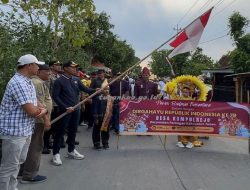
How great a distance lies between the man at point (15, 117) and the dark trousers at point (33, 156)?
126cm

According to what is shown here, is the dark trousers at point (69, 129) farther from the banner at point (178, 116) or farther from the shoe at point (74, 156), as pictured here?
the banner at point (178, 116)

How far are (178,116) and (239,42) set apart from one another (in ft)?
55.1

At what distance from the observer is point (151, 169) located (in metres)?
7.34

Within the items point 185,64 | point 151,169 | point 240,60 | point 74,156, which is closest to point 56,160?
point 74,156

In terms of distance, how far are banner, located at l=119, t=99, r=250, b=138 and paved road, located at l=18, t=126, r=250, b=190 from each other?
1.50 ft

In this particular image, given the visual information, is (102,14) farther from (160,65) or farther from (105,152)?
(105,152)

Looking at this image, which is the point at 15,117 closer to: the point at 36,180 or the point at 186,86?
the point at 36,180

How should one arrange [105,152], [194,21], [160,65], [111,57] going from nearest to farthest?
[194,21], [105,152], [111,57], [160,65]

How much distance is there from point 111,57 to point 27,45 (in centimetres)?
3493

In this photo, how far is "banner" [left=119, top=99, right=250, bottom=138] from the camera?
932 centimetres

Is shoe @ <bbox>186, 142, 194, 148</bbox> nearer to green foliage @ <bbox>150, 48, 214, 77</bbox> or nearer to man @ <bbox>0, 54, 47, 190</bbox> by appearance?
man @ <bbox>0, 54, 47, 190</bbox>

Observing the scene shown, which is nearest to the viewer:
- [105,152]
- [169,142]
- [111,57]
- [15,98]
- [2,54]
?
[15,98]

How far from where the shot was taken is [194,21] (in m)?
8.26

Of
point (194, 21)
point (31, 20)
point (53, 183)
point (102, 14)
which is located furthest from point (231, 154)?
point (102, 14)
